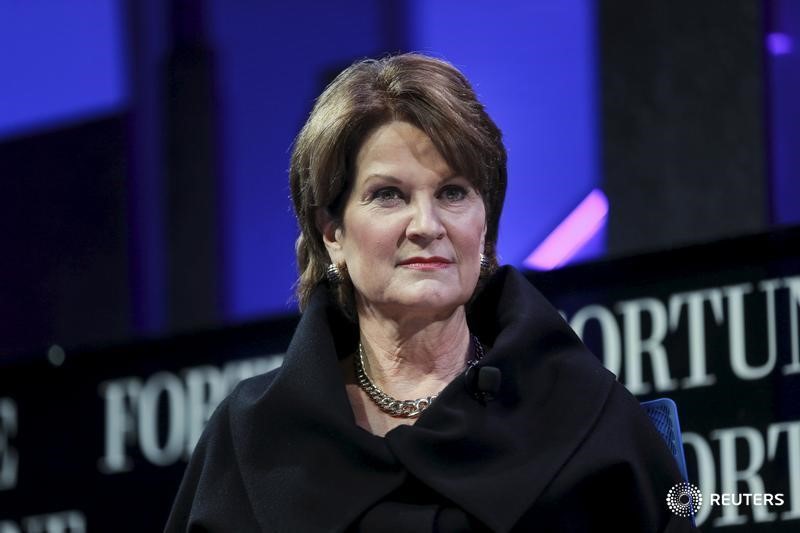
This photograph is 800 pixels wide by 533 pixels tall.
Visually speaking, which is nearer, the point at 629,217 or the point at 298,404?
the point at 298,404

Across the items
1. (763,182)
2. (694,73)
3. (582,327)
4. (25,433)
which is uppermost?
(694,73)

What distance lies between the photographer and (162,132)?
470 centimetres

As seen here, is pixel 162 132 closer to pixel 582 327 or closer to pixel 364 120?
pixel 582 327

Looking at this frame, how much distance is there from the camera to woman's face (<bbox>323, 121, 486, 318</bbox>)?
2.12m

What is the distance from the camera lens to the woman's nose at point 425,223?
2109mm

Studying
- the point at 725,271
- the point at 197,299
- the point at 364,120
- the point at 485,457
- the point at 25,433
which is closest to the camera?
the point at 485,457

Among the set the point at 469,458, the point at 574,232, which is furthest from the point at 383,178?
the point at 574,232

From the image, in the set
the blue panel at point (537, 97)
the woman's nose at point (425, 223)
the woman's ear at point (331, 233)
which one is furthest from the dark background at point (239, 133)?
the woman's nose at point (425, 223)

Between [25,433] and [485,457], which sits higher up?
[485,457]

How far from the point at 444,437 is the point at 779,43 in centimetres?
181

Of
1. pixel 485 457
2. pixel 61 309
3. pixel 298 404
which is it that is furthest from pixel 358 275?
pixel 61 309

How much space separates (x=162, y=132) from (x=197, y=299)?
24.0 inches

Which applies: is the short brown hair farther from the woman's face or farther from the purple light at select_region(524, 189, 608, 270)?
the purple light at select_region(524, 189, 608, 270)

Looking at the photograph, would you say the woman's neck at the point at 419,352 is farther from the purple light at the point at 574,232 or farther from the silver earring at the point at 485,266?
the purple light at the point at 574,232
